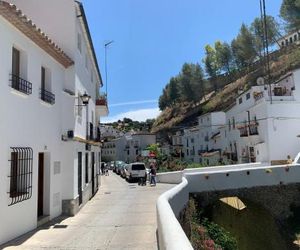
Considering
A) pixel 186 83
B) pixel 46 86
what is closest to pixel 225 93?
pixel 186 83

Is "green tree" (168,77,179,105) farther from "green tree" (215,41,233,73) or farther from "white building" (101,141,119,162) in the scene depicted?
"white building" (101,141,119,162)

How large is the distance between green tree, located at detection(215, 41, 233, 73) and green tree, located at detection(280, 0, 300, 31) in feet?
72.4

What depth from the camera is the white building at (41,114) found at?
9.36 meters

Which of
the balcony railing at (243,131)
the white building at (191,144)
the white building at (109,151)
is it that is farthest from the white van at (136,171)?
the white building at (109,151)

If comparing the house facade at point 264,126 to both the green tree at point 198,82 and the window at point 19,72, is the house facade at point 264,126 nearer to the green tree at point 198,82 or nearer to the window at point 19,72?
the window at point 19,72

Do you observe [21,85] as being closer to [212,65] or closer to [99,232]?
[99,232]

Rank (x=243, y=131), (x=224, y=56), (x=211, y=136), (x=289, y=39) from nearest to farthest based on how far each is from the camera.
Result: 1. (x=243, y=131)
2. (x=211, y=136)
3. (x=289, y=39)
4. (x=224, y=56)

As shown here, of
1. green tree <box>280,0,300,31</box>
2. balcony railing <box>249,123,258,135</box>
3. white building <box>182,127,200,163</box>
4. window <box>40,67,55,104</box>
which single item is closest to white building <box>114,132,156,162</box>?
white building <box>182,127,200,163</box>

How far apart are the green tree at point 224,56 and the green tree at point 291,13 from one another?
22.1 meters

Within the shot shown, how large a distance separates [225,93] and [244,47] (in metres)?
10.3

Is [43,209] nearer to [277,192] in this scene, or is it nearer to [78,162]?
[78,162]

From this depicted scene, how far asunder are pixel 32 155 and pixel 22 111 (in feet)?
4.63

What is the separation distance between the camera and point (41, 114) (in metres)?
12.1

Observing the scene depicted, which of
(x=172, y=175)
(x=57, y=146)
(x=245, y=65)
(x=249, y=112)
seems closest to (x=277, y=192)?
(x=172, y=175)
